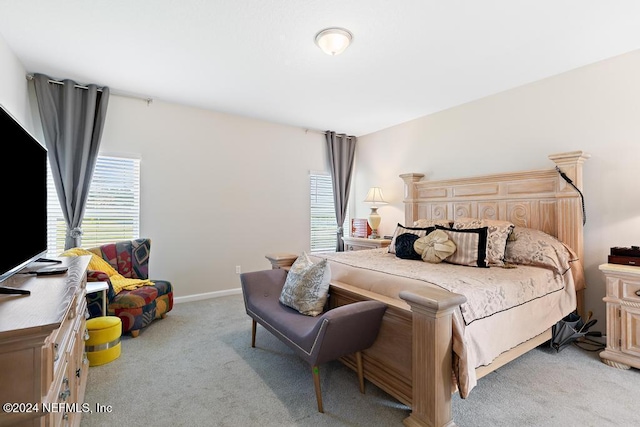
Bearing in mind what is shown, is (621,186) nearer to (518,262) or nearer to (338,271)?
(518,262)

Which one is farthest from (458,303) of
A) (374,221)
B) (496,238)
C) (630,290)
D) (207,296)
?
(207,296)

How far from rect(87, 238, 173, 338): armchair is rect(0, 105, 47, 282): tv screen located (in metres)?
1.06

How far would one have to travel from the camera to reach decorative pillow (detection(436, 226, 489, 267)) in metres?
2.62

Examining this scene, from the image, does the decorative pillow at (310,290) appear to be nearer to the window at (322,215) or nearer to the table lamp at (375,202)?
the table lamp at (375,202)

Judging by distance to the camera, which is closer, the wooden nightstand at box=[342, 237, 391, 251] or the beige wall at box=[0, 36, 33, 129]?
the beige wall at box=[0, 36, 33, 129]

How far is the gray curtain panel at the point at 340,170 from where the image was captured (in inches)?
207

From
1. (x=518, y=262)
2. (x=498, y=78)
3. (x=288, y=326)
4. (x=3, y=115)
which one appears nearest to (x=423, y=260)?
(x=518, y=262)

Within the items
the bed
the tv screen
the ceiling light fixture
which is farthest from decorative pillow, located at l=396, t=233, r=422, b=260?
the tv screen

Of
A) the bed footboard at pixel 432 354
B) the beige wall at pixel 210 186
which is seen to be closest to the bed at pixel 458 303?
the bed footboard at pixel 432 354

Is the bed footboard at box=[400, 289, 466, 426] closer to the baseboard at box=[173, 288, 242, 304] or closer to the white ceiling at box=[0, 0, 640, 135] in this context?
the white ceiling at box=[0, 0, 640, 135]

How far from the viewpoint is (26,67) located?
9.66 feet

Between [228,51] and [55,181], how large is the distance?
2335 mm

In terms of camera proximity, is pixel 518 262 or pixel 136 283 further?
pixel 136 283

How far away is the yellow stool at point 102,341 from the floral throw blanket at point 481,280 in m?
1.95
